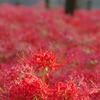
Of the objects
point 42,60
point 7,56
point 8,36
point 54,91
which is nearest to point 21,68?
point 42,60

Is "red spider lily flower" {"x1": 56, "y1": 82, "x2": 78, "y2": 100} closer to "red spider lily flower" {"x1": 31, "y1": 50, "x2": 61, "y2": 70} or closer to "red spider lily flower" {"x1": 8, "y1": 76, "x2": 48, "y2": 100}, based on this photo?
"red spider lily flower" {"x1": 8, "y1": 76, "x2": 48, "y2": 100}

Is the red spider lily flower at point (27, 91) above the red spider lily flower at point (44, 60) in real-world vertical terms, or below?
below

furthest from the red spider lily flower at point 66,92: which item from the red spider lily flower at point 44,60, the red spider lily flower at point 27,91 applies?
the red spider lily flower at point 44,60

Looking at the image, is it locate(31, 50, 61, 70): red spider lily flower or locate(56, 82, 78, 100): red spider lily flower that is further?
locate(31, 50, 61, 70): red spider lily flower

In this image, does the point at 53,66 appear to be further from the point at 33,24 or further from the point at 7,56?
the point at 33,24

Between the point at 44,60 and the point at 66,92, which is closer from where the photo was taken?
the point at 66,92

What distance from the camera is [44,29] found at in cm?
704

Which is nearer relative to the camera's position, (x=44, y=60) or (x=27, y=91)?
(x=27, y=91)

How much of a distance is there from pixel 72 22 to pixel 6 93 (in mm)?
7236

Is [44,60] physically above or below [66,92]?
above

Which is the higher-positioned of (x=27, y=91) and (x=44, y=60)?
(x=44, y=60)

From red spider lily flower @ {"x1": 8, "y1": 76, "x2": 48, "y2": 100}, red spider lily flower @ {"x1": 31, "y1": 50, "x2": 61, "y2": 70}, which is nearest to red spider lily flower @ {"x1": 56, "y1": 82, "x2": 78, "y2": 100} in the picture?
red spider lily flower @ {"x1": 8, "y1": 76, "x2": 48, "y2": 100}

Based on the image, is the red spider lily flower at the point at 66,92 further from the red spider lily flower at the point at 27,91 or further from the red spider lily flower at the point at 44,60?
the red spider lily flower at the point at 44,60

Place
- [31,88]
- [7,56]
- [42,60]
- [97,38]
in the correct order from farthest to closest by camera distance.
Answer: [97,38] < [7,56] < [42,60] < [31,88]
